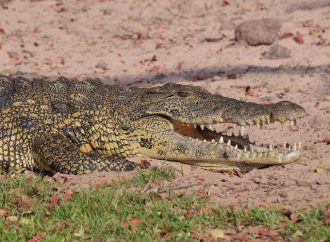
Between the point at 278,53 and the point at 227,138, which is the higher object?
the point at 227,138

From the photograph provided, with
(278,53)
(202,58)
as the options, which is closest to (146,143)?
(278,53)

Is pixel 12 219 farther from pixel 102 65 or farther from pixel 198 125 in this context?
pixel 102 65

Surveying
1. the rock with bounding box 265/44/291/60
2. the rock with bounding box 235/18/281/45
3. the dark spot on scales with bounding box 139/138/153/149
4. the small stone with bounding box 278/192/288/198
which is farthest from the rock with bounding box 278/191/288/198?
the rock with bounding box 235/18/281/45

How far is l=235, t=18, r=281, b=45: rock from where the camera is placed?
11.9 m

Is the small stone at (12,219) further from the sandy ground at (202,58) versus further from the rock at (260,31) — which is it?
the rock at (260,31)

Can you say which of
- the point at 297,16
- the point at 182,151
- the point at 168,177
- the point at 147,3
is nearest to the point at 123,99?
the point at 182,151

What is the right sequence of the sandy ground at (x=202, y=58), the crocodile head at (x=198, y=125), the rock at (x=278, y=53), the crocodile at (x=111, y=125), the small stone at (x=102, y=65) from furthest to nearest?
the small stone at (x=102, y=65) → the rock at (x=278, y=53) → the crocodile at (x=111, y=125) → the crocodile head at (x=198, y=125) → the sandy ground at (x=202, y=58)

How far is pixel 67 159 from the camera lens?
7.64 meters

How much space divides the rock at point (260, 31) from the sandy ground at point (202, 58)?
0.44 feet

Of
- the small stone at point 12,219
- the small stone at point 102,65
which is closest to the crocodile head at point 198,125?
the small stone at point 12,219

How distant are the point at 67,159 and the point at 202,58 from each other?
489 centimetres

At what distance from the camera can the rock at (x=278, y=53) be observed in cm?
1137

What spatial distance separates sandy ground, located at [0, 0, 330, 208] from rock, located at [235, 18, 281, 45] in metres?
0.13

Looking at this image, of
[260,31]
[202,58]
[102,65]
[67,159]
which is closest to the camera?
[67,159]
